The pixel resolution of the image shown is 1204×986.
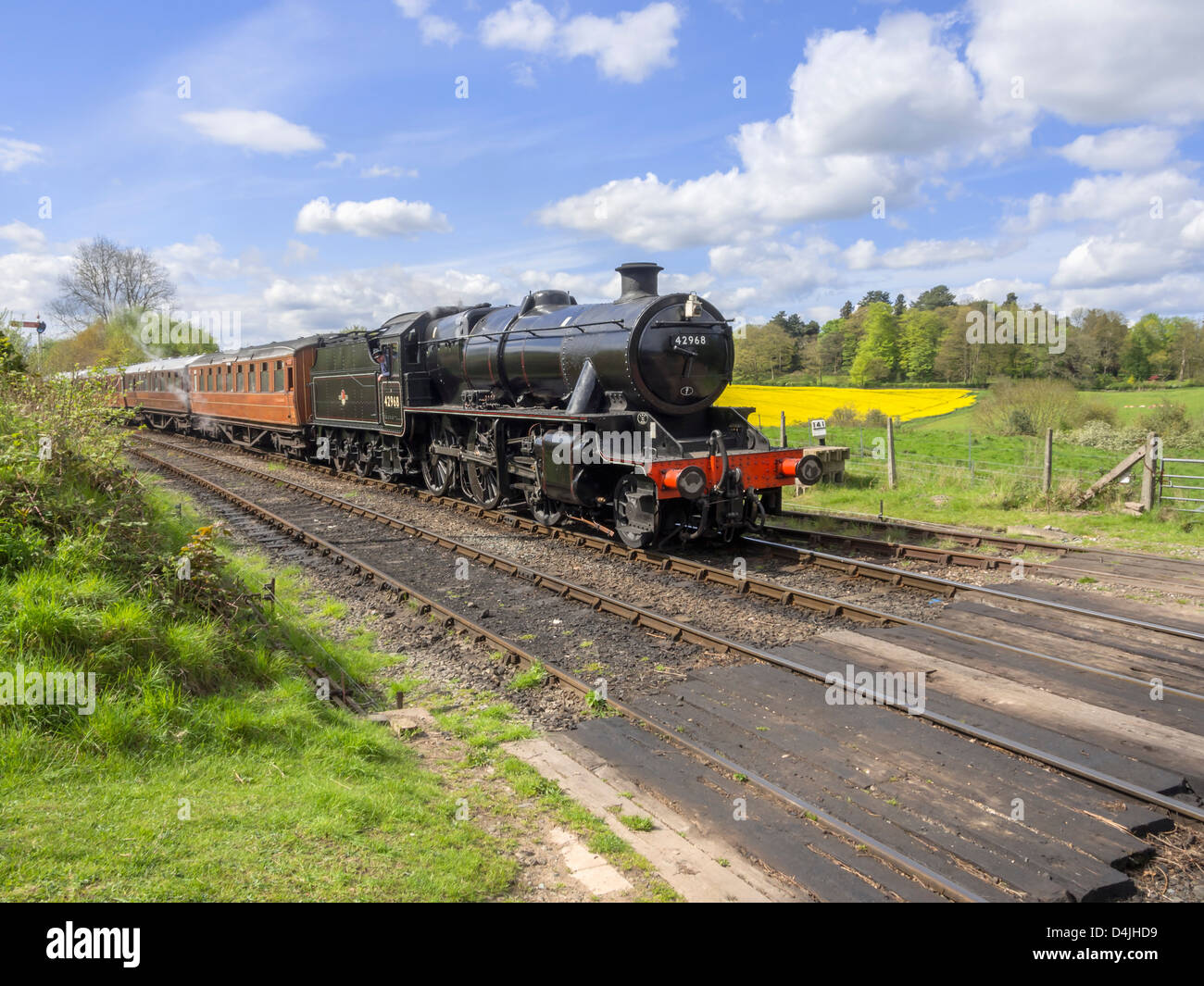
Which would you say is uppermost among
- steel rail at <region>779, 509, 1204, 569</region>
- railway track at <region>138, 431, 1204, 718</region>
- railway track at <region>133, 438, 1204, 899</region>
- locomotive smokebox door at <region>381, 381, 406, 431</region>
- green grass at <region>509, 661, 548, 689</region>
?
locomotive smokebox door at <region>381, 381, 406, 431</region>

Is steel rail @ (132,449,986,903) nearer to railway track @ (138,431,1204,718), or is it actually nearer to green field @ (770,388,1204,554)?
railway track @ (138,431,1204,718)

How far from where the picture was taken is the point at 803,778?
16.5 ft

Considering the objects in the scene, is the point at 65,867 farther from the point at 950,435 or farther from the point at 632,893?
the point at 950,435

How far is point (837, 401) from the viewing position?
124 feet

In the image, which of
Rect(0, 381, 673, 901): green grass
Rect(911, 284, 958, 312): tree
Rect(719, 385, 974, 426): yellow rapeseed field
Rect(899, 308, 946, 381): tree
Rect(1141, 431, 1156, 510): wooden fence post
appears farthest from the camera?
Rect(911, 284, 958, 312): tree

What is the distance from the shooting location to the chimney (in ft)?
38.1

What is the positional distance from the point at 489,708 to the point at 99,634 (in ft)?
9.33

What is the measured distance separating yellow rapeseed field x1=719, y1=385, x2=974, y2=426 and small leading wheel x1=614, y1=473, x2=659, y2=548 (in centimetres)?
2201

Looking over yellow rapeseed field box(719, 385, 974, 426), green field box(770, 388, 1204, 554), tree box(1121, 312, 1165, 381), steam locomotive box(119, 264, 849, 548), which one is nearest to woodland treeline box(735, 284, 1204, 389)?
tree box(1121, 312, 1165, 381)

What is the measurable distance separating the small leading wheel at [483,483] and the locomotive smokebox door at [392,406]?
221 cm

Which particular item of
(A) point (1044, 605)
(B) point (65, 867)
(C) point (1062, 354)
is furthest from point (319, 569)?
(C) point (1062, 354)

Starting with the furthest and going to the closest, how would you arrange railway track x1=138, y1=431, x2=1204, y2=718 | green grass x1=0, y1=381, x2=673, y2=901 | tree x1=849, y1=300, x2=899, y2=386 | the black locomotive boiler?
tree x1=849, y1=300, x2=899, y2=386, the black locomotive boiler, railway track x1=138, y1=431, x2=1204, y2=718, green grass x1=0, y1=381, x2=673, y2=901

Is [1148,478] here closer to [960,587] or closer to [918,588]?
[960,587]

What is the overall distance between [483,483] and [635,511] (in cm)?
493
